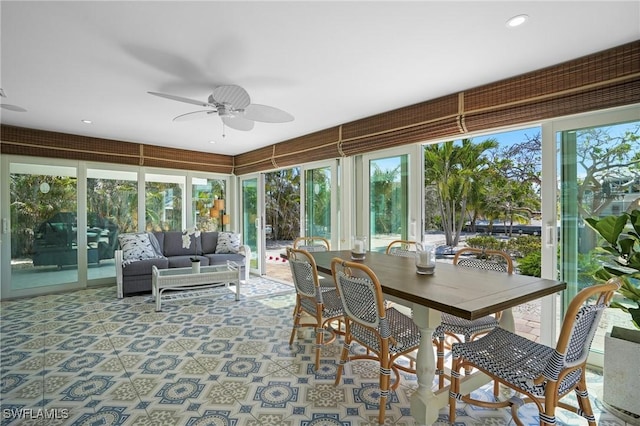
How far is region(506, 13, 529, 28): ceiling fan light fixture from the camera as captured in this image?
1.75m

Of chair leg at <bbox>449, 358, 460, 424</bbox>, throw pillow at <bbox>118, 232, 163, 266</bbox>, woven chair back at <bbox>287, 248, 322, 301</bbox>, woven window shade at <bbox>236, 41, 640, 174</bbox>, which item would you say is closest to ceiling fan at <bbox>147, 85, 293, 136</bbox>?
woven chair back at <bbox>287, 248, 322, 301</bbox>

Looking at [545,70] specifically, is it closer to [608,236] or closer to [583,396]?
[608,236]

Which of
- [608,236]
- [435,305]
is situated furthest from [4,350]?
[608,236]

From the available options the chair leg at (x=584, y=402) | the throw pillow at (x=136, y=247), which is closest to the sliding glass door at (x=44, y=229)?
the throw pillow at (x=136, y=247)

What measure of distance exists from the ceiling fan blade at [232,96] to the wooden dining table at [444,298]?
1.70 meters

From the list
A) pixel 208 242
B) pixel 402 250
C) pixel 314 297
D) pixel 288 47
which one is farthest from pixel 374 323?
pixel 208 242

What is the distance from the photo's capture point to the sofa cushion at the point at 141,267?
425cm

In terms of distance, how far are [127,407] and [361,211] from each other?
298 cm

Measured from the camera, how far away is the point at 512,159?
5.62m

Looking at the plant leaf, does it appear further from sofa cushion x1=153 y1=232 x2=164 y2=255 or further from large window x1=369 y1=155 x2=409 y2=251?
sofa cushion x1=153 y1=232 x2=164 y2=255

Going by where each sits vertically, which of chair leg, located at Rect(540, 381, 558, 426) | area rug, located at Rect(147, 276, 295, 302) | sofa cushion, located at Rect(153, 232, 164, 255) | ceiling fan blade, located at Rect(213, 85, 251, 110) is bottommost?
area rug, located at Rect(147, 276, 295, 302)

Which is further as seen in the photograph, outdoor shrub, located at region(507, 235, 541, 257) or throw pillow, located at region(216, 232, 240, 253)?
outdoor shrub, located at region(507, 235, 541, 257)

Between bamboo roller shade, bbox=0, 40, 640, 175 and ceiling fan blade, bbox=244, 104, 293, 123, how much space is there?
1.35 metres

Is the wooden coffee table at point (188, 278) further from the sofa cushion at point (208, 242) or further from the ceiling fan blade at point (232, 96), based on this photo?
the ceiling fan blade at point (232, 96)
